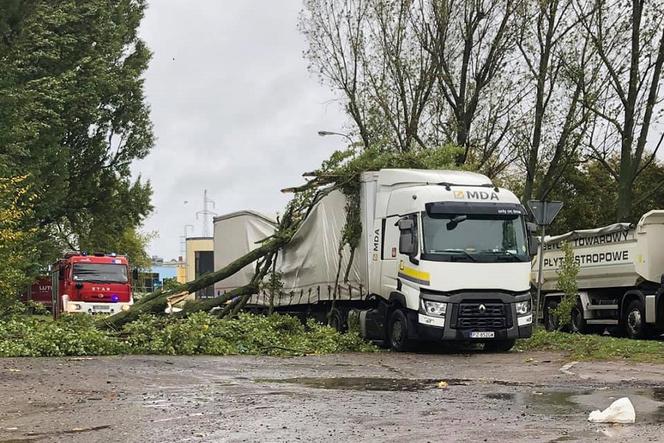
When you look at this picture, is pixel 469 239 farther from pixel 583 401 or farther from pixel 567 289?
pixel 583 401

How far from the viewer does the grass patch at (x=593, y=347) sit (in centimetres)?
1514

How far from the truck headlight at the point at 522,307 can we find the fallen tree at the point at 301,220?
3.73 metres

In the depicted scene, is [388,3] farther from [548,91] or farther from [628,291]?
[628,291]

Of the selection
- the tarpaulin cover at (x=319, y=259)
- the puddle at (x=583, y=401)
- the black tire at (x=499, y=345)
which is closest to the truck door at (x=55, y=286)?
the tarpaulin cover at (x=319, y=259)

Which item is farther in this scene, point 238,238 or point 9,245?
point 9,245

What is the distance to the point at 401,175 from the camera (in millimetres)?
17422

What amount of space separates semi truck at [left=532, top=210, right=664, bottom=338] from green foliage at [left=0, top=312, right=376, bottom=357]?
278 inches

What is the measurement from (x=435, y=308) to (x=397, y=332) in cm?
142

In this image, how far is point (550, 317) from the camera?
938 inches

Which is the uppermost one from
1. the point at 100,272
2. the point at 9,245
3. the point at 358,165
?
the point at 358,165

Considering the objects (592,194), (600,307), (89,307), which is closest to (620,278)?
(600,307)

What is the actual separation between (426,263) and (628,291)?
28.3ft

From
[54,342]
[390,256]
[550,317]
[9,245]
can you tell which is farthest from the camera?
[9,245]

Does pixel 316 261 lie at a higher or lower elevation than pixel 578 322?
higher
